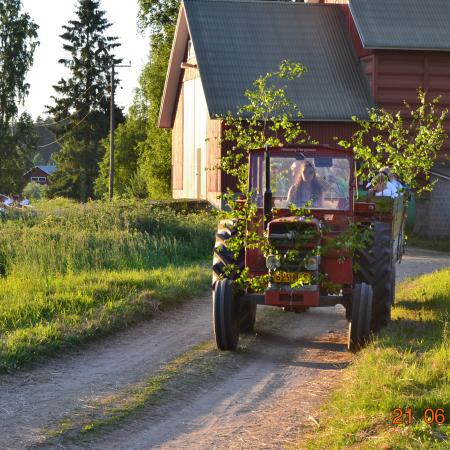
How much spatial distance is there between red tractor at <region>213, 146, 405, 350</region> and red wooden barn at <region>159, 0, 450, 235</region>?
19129 mm

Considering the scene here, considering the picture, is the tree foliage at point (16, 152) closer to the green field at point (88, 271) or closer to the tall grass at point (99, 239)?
the green field at point (88, 271)

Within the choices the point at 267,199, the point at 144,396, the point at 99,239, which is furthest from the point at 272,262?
the point at 99,239

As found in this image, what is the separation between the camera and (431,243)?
2864cm

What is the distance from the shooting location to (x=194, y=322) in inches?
522

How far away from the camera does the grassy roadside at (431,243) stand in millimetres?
27758

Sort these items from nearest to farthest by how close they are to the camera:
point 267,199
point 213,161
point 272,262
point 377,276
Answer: point 267,199
point 272,262
point 377,276
point 213,161

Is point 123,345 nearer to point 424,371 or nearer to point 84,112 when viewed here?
point 424,371

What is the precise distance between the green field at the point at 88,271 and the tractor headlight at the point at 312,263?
2.78 m

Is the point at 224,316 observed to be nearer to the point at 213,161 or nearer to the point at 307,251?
the point at 307,251

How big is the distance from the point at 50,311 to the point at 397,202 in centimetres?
489

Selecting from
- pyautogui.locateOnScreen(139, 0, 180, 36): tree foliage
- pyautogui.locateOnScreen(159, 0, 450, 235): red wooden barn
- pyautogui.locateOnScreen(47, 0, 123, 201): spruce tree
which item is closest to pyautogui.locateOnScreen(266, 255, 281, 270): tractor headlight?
pyautogui.locateOnScreen(159, 0, 450, 235): red wooden barn

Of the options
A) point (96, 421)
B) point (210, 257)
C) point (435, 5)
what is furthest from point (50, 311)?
point (435, 5)

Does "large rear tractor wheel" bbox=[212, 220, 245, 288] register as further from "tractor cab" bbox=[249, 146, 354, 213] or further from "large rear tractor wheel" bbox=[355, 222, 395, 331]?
"large rear tractor wheel" bbox=[355, 222, 395, 331]
